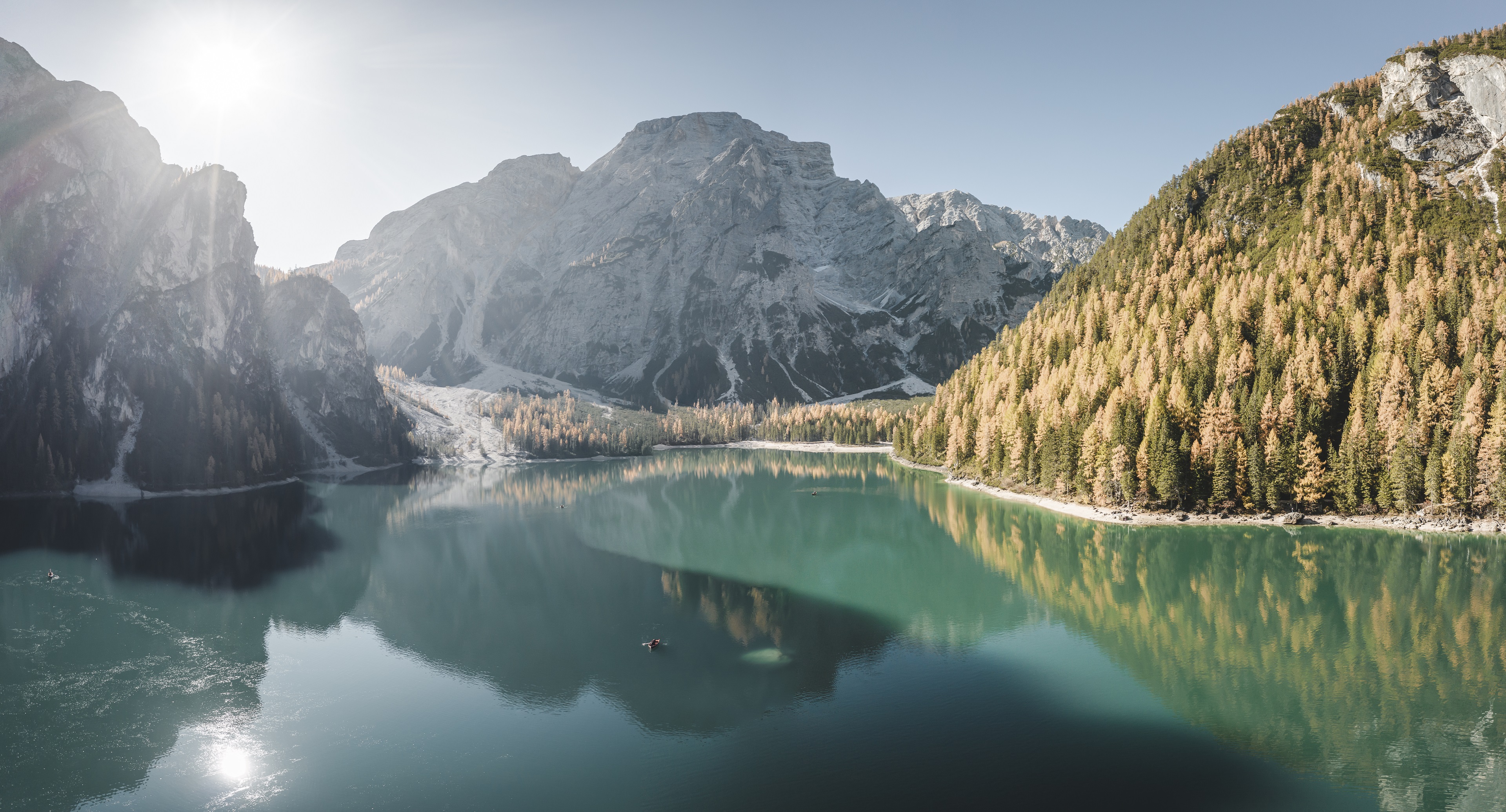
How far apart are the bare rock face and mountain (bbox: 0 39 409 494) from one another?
264009mm

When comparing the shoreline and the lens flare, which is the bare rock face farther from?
the lens flare

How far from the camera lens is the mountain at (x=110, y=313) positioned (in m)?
147

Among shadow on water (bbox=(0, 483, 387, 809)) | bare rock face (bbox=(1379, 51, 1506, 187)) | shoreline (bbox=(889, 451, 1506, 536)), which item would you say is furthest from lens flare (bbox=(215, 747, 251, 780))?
bare rock face (bbox=(1379, 51, 1506, 187))

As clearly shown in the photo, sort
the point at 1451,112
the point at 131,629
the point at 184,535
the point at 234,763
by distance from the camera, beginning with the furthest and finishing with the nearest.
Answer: the point at 1451,112 → the point at 184,535 → the point at 131,629 → the point at 234,763

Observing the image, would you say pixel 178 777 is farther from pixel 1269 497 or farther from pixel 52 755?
pixel 1269 497

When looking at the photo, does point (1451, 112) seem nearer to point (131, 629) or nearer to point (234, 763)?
point (234, 763)

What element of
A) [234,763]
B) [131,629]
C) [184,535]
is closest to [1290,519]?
[234,763]

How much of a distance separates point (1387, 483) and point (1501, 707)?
5705cm

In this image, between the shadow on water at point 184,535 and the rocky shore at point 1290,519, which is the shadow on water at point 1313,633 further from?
the shadow on water at point 184,535

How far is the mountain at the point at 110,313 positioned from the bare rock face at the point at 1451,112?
866 feet

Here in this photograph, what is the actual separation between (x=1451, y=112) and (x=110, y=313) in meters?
294

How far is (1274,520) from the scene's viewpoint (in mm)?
85625

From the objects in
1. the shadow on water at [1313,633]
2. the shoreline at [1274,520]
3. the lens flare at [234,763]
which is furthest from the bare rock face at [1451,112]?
the lens flare at [234,763]

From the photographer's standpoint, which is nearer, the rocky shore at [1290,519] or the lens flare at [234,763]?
the lens flare at [234,763]
